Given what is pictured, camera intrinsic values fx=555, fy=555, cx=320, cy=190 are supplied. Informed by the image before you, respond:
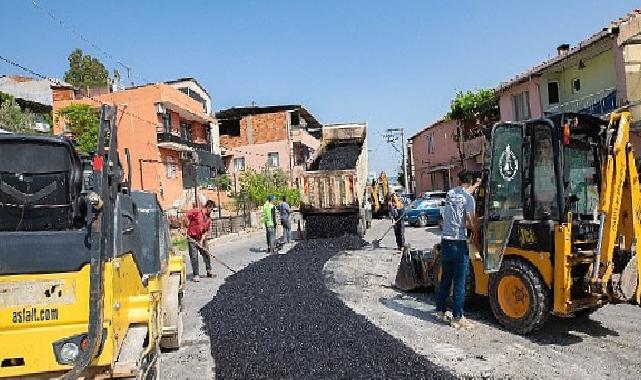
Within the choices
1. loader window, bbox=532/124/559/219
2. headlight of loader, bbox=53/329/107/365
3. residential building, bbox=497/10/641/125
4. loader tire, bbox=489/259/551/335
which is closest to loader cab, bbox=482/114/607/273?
loader window, bbox=532/124/559/219

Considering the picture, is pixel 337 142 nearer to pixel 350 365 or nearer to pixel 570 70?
pixel 570 70

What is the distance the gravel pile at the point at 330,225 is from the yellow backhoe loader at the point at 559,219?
9491 millimetres

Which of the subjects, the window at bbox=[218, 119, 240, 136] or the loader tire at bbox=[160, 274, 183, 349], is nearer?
the loader tire at bbox=[160, 274, 183, 349]

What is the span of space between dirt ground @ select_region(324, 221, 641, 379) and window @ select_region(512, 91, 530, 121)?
1738 cm

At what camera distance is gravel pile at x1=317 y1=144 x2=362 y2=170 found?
16859 millimetres

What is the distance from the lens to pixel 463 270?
6.28 metres

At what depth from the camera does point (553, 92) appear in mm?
21750

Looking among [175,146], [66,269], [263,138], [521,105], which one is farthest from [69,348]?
[263,138]

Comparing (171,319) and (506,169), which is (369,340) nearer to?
(171,319)

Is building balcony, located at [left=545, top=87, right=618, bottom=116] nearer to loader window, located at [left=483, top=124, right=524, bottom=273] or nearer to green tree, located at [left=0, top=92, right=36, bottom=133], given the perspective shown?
loader window, located at [left=483, top=124, right=524, bottom=273]

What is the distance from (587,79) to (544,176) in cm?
1566

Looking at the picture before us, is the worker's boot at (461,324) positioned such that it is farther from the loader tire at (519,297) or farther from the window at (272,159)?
the window at (272,159)

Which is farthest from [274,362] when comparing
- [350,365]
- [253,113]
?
[253,113]

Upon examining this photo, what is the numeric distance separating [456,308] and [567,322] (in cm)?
127
